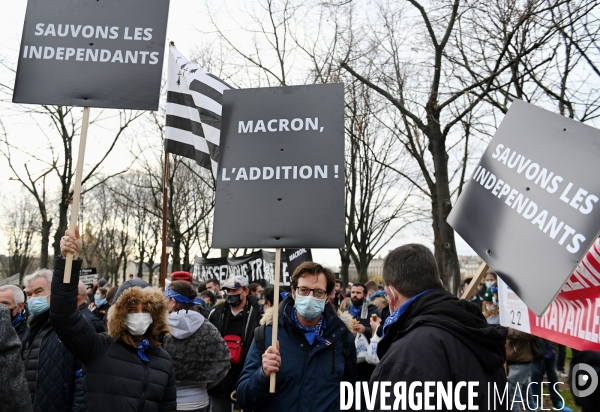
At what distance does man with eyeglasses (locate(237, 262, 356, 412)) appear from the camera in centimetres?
348

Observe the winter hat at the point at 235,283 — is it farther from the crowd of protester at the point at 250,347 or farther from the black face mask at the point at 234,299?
the crowd of protester at the point at 250,347

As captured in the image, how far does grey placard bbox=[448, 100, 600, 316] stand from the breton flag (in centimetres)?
565

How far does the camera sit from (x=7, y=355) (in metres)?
3.66

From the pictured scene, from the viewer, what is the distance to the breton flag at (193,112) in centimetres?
858

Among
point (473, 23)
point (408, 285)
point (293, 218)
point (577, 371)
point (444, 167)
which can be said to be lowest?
point (577, 371)

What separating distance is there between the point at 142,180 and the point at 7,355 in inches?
1267

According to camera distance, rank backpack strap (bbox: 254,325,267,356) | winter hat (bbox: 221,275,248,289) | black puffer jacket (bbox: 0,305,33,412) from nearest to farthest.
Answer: black puffer jacket (bbox: 0,305,33,412), backpack strap (bbox: 254,325,267,356), winter hat (bbox: 221,275,248,289)

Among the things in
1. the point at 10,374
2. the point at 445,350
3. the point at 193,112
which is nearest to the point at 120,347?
the point at 10,374

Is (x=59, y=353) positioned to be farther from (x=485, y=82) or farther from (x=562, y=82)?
(x=562, y=82)

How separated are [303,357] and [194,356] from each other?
1.92 meters

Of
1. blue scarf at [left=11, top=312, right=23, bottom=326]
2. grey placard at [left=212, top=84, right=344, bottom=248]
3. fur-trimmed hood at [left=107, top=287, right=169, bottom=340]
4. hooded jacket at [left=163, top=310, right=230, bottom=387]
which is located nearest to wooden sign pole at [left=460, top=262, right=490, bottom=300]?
grey placard at [left=212, top=84, right=344, bottom=248]

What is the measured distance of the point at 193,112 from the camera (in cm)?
886

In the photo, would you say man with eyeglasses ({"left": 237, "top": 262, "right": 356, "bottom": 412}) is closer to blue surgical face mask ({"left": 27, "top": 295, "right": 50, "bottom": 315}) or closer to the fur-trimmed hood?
the fur-trimmed hood

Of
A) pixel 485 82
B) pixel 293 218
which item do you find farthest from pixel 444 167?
pixel 293 218
